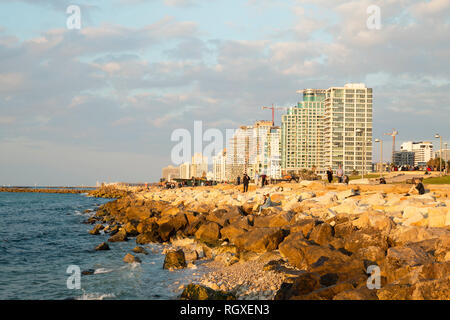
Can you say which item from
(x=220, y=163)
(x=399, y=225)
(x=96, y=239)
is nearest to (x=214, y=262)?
(x=399, y=225)

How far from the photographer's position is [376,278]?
7.01 meters

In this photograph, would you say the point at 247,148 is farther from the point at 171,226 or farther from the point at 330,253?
the point at 330,253

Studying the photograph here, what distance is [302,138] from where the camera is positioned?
558ft

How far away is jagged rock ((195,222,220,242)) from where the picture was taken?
51.3 ft

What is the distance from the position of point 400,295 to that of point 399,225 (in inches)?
193

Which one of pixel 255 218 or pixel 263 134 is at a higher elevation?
pixel 263 134

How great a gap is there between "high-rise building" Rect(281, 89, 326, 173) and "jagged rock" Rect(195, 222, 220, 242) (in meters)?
154

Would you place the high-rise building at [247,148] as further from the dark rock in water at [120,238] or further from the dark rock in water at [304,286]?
the dark rock in water at [304,286]

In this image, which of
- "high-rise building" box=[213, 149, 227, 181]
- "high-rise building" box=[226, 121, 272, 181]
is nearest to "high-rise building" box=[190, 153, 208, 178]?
"high-rise building" box=[213, 149, 227, 181]

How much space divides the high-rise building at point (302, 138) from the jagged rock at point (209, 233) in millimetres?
154350

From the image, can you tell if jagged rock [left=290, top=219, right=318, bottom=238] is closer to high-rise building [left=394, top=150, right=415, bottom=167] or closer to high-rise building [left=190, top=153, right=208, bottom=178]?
high-rise building [left=190, top=153, right=208, bottom=178]

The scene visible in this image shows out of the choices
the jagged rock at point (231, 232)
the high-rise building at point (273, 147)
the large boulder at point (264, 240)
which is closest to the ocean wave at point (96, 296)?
the large boulder at point (264, 240)

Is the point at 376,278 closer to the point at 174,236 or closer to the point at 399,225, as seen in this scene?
the point at 399,225

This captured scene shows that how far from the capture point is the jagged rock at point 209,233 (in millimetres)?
15629
